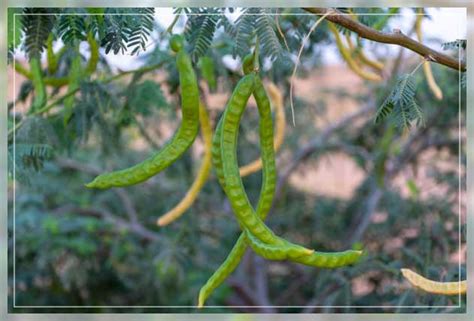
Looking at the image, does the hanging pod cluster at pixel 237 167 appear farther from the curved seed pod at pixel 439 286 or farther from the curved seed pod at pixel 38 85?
the curved seed pod at pixel 38 85

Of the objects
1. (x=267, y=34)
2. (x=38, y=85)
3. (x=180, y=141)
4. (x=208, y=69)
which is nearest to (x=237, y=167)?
(x=180, y=141)

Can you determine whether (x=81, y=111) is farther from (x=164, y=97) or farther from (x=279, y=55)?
(x=279, y=55)

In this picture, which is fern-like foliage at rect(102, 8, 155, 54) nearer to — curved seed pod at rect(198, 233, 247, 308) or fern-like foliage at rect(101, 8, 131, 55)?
fern-like foliage at rect(101, 8, 131, 55)

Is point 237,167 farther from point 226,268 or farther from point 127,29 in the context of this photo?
point 127,29

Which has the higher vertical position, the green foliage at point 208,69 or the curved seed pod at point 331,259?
the green foliage at point 208,69

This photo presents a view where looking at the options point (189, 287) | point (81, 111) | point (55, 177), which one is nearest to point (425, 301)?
point (81, 111)

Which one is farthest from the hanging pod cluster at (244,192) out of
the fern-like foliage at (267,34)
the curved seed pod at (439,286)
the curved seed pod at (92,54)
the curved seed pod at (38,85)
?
the curved seed pod at (38,85)

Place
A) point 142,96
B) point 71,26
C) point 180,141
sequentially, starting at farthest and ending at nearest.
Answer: point 142,96, point 71,26, point 180,141
